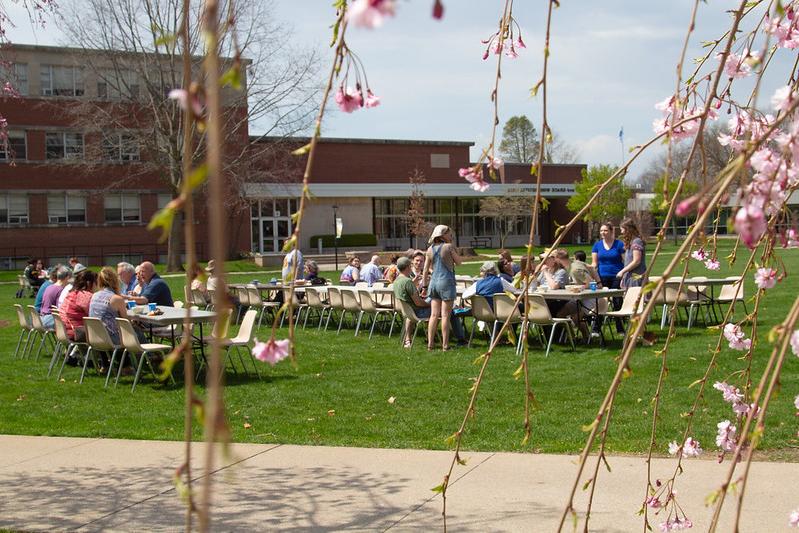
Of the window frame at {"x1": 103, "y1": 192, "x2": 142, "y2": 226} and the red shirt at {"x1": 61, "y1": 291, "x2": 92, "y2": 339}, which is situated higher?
the window frame at {"x1": 103, "y1": 192, "x2": 142, "y2": 226}

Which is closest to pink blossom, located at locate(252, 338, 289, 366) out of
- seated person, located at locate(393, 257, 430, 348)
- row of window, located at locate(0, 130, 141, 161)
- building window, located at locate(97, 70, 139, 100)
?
seated person, located at locate(393, 257, 430, 348)

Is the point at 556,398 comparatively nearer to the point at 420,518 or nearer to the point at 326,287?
the point at 420,518

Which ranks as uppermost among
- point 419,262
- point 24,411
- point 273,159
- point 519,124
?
point 519,124

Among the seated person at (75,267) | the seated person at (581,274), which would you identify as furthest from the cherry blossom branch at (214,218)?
the seated person at (581,274)

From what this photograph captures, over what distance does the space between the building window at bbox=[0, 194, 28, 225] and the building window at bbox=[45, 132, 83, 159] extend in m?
2.62

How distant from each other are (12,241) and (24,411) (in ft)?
137

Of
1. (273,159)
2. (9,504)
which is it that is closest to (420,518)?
(9,504)

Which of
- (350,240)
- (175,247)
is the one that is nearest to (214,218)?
(175,247)

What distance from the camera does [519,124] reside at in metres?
103

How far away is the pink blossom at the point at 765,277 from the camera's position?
3.21 m

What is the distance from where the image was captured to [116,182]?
46.6 meters

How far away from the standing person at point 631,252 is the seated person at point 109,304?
7019 millimetres

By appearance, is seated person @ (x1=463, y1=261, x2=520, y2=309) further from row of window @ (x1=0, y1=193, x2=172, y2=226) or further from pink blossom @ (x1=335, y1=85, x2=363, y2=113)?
row of window @ (x1=0, y1=193, x2=172, y2=226)

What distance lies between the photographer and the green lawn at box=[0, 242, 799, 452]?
26.7 ft
